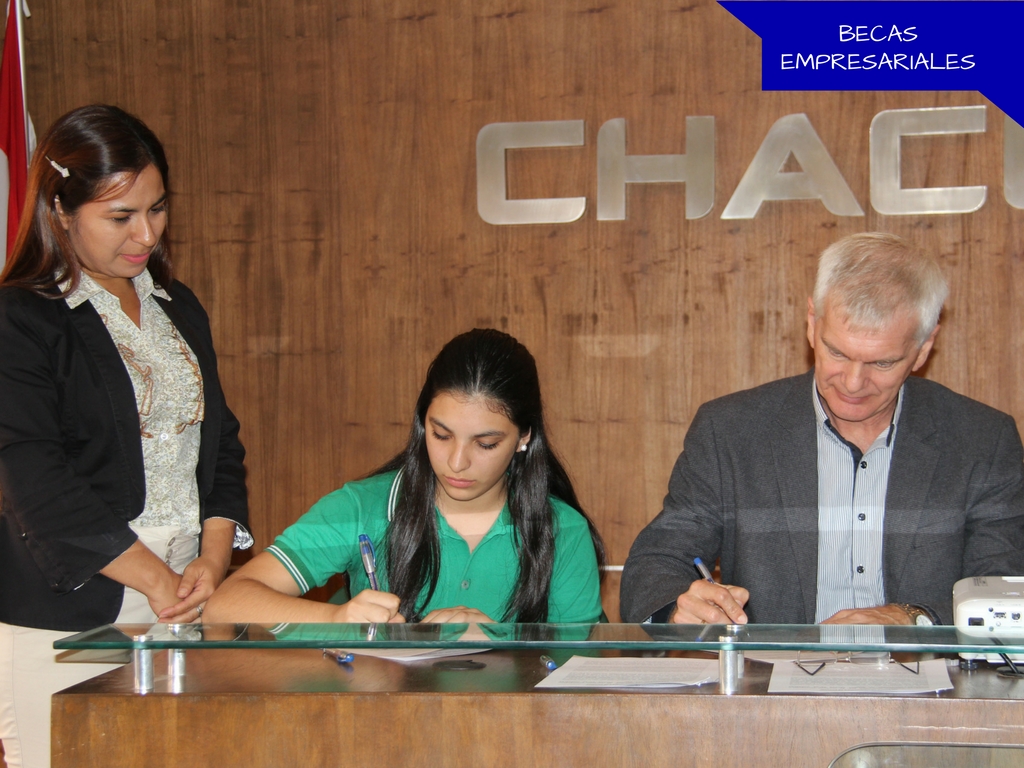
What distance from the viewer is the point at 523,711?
51.6 inches

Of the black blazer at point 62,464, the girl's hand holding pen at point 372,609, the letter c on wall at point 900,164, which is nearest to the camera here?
the girl's hand holding pen at point 372,609

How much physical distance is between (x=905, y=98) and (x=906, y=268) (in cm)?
171

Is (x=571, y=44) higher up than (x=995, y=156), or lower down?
higher up

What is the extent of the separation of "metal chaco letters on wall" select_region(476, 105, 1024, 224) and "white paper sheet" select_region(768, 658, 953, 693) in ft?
7.60

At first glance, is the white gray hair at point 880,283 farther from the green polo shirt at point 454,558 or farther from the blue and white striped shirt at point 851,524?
the green polo shirt at point 454,558

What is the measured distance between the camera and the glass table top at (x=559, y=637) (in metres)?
1.28

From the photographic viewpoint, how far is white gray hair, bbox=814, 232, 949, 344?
1971 millimetres

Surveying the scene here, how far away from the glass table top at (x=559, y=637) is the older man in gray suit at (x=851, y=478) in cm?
61

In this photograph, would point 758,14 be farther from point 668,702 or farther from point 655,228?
point 668,702

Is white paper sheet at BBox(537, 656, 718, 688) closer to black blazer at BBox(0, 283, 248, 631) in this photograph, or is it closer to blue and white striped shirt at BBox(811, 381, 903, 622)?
blue and white striped shirt at BBox(811, 381, 903, 622)

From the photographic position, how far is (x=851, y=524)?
212cm

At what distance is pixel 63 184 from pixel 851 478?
1630mm

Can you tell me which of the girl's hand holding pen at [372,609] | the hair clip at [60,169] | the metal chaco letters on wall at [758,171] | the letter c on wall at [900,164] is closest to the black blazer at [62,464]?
the hair clip at [60,169]

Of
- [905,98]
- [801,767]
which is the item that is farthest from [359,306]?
[801,767]
